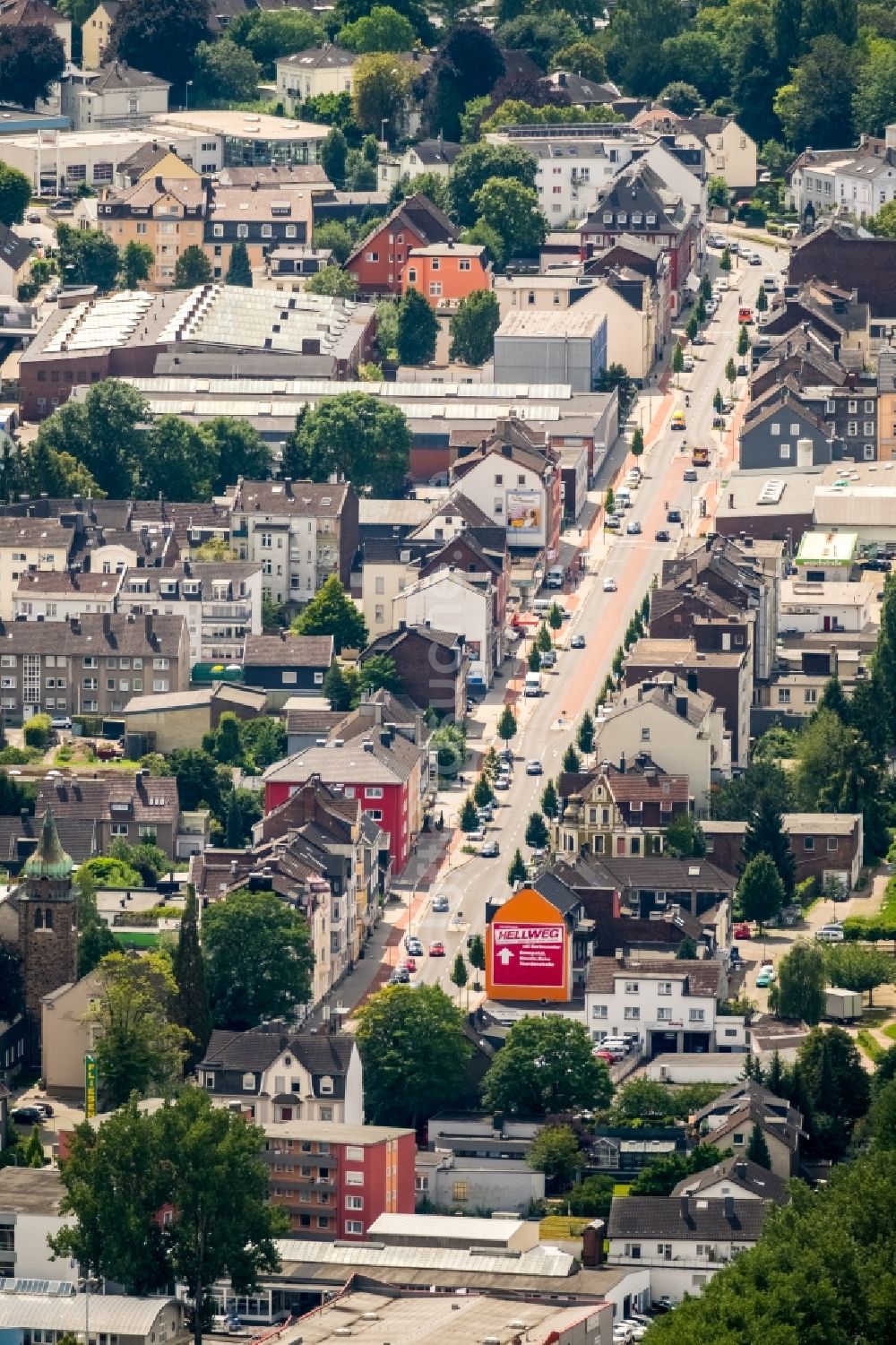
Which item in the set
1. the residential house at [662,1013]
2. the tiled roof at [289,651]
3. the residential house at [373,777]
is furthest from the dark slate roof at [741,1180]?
the tiled roof at [289,651]

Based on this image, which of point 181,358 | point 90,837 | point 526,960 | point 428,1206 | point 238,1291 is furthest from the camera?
point 181,358

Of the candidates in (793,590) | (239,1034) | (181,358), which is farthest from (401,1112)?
(181,358)

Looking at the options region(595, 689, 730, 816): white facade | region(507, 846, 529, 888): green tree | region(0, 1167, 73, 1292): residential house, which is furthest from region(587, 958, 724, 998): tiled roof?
region(0, 1167, 73, 1292): residential house

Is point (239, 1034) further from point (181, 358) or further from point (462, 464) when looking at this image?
point (181, 358)

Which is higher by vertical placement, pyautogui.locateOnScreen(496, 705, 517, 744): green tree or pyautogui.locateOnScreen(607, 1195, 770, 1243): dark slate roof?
pyautogui.locateOnScreen(607, 1195, 770, 1243): dark slate roof

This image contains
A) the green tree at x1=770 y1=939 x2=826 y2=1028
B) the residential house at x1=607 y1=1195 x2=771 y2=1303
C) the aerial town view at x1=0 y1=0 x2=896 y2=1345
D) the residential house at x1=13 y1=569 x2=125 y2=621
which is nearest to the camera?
the aerial town view at x1=0 y1=0 x2=896 y2=1345

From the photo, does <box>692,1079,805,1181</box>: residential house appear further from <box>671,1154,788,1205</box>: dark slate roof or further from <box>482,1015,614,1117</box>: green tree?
<box>482,1015,614,1117</box>: green tree
